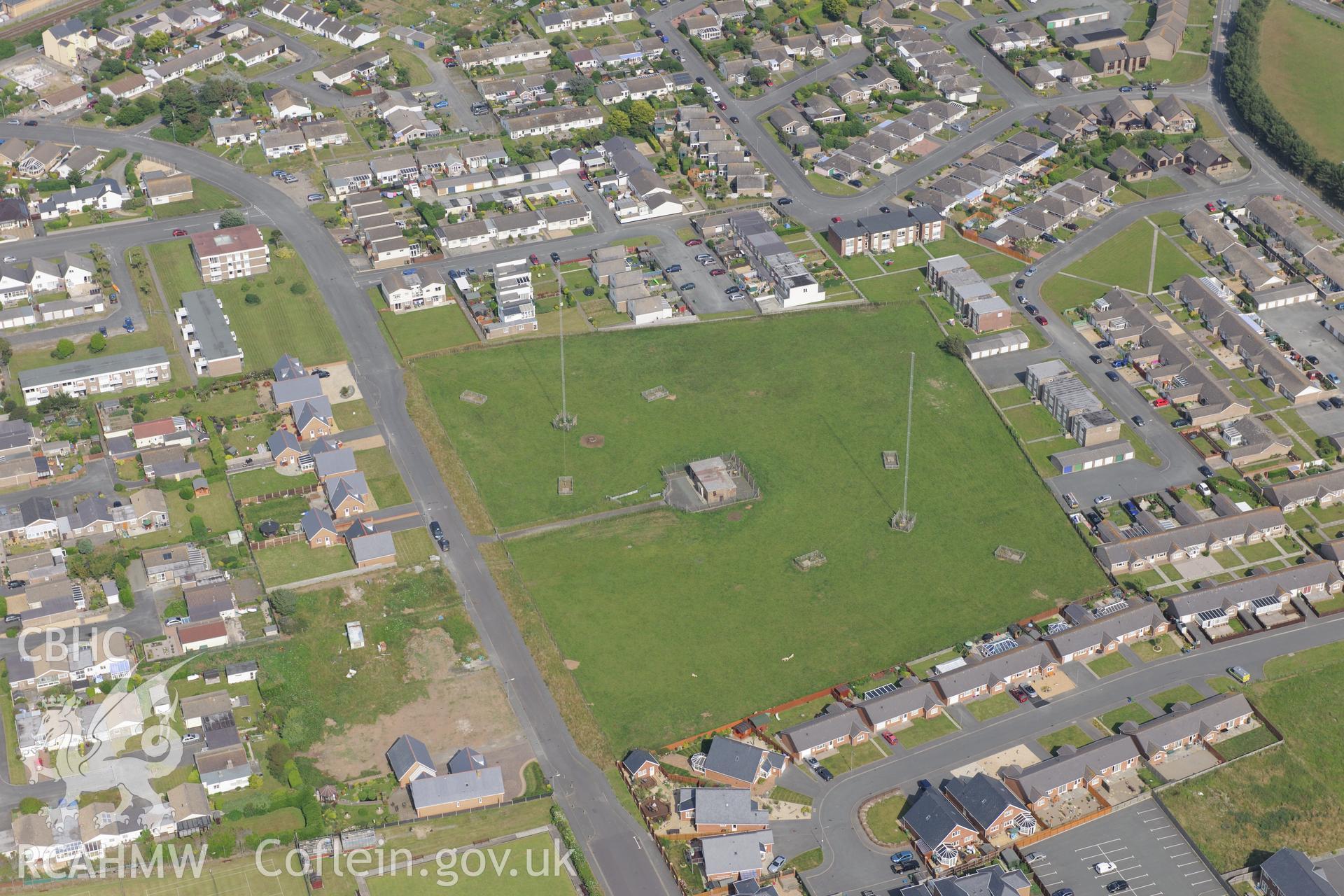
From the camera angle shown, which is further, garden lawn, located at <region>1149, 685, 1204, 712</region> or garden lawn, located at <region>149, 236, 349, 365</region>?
garden lawn, located at <region>149, 236, 349, 365</region>

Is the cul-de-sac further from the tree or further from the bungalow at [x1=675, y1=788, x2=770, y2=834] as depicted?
the tree

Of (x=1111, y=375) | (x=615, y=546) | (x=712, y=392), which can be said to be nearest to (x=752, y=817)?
(x=615, y=546)

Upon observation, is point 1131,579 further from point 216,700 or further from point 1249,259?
point 216,700

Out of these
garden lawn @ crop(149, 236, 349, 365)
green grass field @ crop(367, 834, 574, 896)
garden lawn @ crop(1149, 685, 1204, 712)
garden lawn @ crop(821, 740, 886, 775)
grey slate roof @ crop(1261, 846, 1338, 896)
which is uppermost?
grey slate roof @ crop(1261, 846, 1338, 896)

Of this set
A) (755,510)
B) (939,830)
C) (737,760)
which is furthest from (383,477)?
(939,830)

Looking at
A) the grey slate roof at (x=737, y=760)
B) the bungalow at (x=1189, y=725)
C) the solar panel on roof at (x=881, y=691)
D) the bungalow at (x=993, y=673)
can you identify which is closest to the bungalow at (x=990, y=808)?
the bungalow at (x=993, y=673)

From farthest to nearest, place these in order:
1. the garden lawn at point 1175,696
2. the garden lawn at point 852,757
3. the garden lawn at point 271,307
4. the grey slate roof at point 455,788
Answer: the garden lawn at point 271,307, the garden lawn at point 1175,696, the garden lawn at point 852,757, the grey slate roof at point 455,788

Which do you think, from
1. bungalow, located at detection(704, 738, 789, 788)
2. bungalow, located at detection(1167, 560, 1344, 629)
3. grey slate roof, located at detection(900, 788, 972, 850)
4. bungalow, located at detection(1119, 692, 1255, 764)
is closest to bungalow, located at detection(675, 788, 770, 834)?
bungalow, located at detection(704, 738, 789, 788)

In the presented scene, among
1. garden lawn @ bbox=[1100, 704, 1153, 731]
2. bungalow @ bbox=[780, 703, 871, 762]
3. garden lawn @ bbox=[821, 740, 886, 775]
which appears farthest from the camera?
garden lawn @ bbox=[1100, 704, 1153, 731]

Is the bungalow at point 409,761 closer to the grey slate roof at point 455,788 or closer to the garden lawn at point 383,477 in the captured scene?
the grey slate roof at point 455,788
